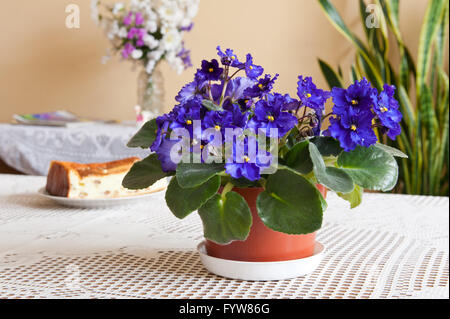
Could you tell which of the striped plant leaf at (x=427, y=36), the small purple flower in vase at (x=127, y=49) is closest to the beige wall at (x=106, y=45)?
the striped plant leaf at (x=427, y=36)

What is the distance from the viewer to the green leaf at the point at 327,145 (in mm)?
579

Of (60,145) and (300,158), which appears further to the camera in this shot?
(60,145)

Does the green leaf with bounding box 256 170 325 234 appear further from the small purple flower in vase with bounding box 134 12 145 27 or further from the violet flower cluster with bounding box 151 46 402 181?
the small purple flower in vase with bounding box 134 12 145 27

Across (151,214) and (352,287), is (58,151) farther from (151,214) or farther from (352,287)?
(352,287)

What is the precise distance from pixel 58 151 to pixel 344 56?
4.36ft

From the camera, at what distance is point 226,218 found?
0.55 meters

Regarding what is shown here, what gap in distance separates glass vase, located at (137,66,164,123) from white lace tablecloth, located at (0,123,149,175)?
15cm

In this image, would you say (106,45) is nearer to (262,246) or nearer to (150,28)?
(150,28)

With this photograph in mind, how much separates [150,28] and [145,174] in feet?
6.06

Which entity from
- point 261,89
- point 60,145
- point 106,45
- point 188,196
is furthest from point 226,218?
point 106,45

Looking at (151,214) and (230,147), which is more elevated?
(230,147)

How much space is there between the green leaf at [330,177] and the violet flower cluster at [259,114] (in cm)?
3

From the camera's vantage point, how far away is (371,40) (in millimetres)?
2428

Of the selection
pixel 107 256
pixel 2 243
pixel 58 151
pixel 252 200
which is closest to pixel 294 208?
pixel 252 200
